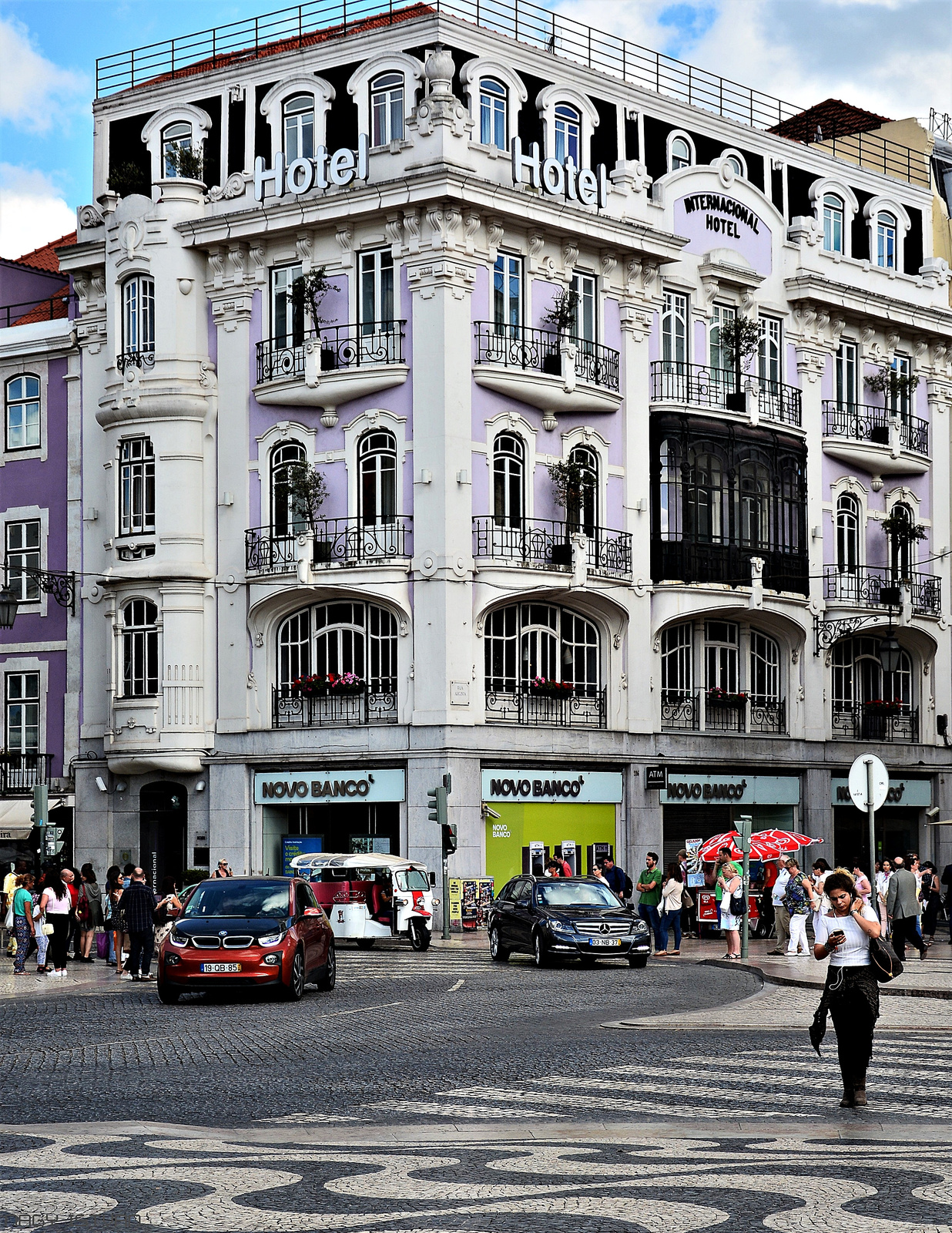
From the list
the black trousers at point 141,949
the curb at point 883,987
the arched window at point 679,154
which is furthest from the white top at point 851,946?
the arched window at point 679,154

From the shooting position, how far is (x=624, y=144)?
156ft

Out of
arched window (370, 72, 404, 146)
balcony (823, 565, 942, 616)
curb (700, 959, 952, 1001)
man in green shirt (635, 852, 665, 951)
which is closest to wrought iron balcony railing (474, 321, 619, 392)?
arched window (370, 72, 404, 146)

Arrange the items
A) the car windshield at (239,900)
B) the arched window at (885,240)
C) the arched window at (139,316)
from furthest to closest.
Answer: the arched window at (885,240), the arched window at (139,316), the car windshield at (239,900)

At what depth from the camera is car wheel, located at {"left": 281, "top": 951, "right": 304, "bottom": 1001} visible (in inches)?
938

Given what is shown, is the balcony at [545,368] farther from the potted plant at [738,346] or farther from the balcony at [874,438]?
the balcony at [874,438]

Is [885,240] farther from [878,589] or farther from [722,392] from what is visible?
[878,589]

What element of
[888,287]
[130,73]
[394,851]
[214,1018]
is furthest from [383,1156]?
[888,287]

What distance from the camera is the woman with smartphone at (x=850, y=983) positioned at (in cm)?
1312

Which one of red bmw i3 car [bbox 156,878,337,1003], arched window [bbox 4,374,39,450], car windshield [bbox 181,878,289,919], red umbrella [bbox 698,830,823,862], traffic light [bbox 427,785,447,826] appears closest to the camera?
red bmw i3 car [bbox 156,878,337,1003]

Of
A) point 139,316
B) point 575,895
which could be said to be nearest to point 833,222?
point 139,316

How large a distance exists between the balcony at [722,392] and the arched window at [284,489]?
8.71 metres

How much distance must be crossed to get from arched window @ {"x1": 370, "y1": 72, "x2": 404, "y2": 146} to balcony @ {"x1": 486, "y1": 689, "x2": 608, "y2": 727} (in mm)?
12559

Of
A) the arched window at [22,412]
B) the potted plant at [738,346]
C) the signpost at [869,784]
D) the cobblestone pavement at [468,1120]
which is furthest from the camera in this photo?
the arched window at [22,412]

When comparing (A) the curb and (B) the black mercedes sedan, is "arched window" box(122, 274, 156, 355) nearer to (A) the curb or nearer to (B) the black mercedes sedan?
(B) the black mercedes sedan
